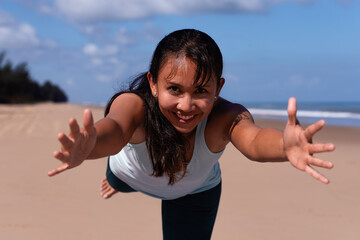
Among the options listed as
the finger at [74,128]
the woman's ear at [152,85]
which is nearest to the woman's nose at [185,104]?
the woman's ear at [152,85]

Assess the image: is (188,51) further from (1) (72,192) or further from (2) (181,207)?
(1) (72,192)

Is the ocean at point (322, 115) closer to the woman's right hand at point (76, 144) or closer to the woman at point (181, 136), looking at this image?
the woman at point (181, 136)

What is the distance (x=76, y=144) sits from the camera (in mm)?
1817

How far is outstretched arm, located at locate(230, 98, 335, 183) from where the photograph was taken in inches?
70.0

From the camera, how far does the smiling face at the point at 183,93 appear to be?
225cm

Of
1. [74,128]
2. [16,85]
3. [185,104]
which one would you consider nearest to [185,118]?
[185,104]

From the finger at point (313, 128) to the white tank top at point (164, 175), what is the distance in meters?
0.88

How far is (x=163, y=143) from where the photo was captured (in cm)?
252

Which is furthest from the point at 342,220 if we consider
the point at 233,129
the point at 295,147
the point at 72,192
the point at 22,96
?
the point at 22,96

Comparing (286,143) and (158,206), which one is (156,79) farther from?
(158,206)

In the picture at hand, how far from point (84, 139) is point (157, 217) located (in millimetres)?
Result: 2532

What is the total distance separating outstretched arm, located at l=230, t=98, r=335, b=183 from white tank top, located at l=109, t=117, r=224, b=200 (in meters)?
0.24

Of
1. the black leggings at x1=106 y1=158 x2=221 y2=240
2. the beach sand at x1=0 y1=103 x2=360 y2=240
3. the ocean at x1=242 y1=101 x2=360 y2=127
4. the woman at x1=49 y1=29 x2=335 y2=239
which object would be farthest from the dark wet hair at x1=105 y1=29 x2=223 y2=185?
the ocean at x1=242 y1=101 x2=360 y2=127

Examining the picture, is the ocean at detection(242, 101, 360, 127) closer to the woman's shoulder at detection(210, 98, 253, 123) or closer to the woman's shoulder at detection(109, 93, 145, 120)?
the woman's shoulder at detection(210, 98, 253, 123)
